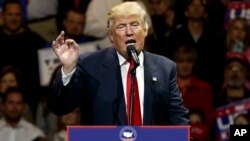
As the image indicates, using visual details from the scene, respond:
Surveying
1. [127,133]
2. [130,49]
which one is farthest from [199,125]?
[127,133]

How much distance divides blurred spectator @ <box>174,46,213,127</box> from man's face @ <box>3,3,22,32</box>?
137 centimetres

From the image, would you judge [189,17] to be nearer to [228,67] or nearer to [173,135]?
[228,67]

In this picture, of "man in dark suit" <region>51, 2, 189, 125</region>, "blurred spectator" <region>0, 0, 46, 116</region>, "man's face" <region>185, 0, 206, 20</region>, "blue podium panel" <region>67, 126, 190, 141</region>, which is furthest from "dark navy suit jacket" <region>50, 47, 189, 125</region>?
"man's face" <region>185, 0, 206, 20</region>

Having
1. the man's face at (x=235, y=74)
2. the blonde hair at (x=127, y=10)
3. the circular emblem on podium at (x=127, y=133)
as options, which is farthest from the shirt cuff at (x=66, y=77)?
the man's face at (x=235, y=74)

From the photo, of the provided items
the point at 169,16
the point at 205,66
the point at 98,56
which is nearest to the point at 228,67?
the point at 205,66

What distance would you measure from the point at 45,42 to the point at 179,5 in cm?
133

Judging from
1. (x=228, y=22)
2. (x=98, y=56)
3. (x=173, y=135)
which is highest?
(x=228, y=22)

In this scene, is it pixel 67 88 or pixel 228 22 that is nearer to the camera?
pixel 67 88

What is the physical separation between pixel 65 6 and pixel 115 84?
12.6 feet

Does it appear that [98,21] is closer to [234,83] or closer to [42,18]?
[42,18]

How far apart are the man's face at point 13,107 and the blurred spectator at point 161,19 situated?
4.72ft

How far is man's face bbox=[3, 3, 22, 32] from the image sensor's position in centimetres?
743

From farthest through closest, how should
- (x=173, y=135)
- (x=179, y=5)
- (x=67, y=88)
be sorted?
(x=179, y=5) < (x=67, y=88) < (x=173, y=135)

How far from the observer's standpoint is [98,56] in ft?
13.8
